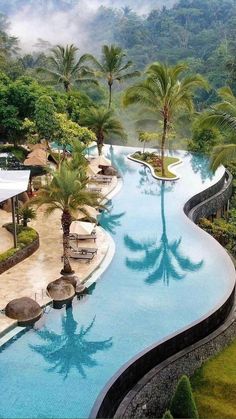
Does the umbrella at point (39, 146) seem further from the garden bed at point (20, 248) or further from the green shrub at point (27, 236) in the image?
the green shrub at point (27, 236)

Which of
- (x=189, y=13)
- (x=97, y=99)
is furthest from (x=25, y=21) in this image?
(x=97, y=99)

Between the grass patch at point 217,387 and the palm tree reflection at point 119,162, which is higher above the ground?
the palm tree reflection at point 119,162

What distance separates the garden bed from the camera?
1729cm

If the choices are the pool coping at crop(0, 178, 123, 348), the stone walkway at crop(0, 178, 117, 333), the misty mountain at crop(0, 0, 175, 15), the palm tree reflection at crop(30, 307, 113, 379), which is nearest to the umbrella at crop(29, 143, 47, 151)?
the stone walkway at crop(0, 178, 117, 333)

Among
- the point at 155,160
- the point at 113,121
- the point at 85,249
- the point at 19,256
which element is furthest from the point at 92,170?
the point at 19,256

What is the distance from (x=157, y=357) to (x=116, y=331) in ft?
4.82

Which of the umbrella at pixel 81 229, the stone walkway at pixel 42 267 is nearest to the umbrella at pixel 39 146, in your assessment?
the stone walkway at pixel 42 267

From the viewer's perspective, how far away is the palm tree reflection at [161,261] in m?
17.3

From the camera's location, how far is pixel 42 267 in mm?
17688

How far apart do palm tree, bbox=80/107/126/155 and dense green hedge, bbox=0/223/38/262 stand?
573 inches

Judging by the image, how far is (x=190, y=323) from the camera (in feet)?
46.3

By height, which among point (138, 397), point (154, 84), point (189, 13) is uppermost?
point (189, 13)

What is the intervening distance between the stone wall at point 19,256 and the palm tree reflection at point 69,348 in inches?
148

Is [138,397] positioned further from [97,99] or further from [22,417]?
[97,99]
